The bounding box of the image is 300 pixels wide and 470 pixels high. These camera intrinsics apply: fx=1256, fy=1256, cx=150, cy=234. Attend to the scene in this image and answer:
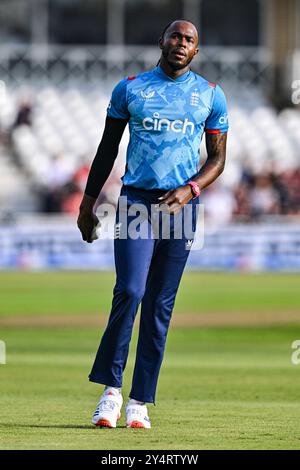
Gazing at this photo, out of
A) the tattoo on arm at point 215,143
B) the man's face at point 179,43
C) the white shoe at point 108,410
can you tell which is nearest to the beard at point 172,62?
the man's face at point 179,43

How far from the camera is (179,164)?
23.9 feet

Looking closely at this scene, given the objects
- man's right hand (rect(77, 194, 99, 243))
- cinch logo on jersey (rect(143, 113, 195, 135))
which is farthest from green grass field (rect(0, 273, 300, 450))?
cinch logo on jersey (rect(143, 113, 195, 135))

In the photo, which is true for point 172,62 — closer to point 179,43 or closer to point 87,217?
point 179,43

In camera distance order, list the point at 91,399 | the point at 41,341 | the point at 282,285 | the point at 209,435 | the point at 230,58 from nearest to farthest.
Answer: the point at 209,435
the point at 91,399
the point at 41,341
the point at 282,285
the point at 230,58

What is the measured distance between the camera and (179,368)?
468 inches

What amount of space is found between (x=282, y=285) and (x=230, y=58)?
1174 cm

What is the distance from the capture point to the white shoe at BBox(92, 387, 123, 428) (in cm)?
725

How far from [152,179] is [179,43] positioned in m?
0.79

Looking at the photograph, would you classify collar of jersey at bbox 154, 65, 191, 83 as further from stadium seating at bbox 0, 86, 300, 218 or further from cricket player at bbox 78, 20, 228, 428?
stadium seating at bbox 0, 86, 300, 218

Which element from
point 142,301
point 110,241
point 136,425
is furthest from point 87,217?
point 110,241

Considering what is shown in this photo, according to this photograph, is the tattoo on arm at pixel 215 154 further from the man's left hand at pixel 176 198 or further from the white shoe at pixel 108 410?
the white shoe at pixel 108 410
